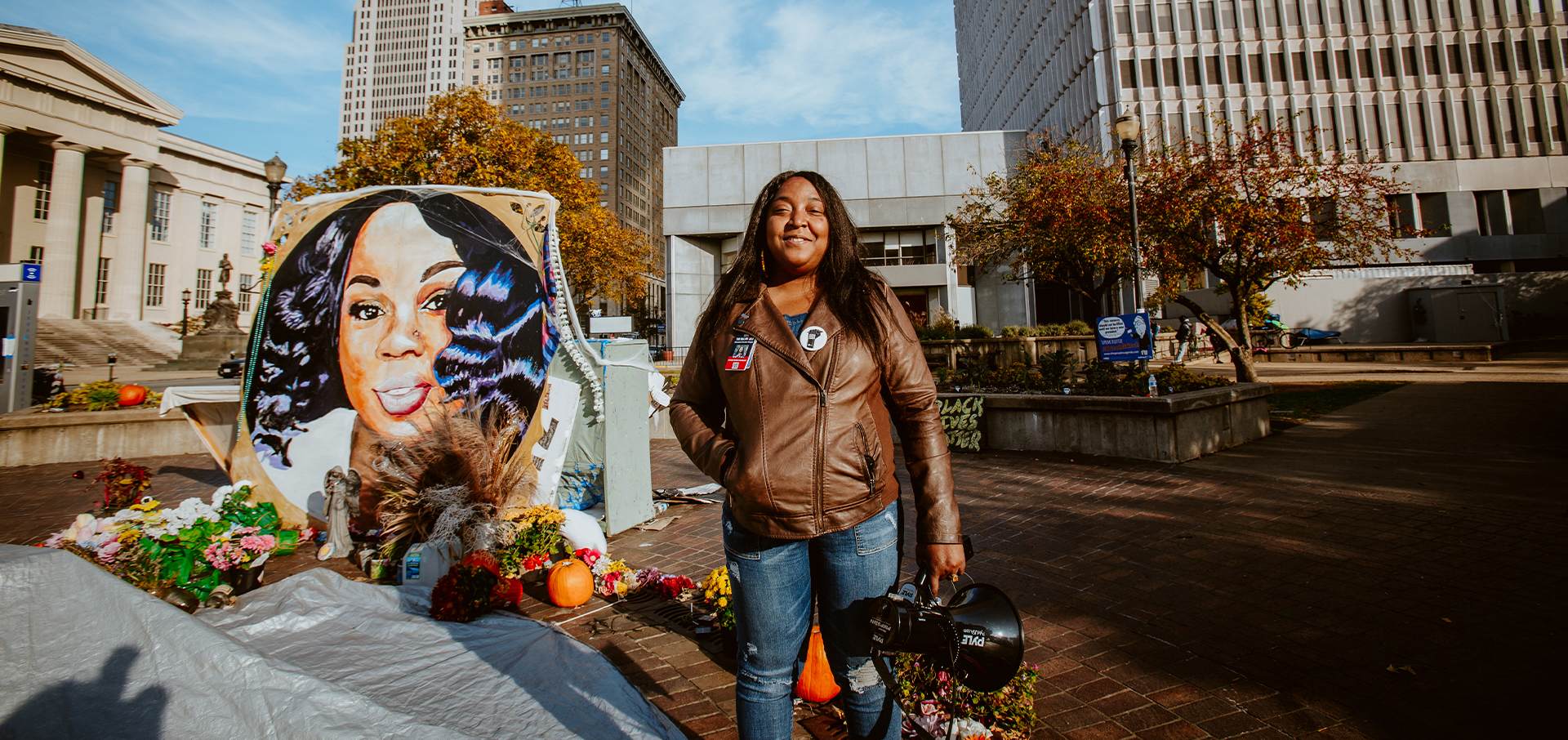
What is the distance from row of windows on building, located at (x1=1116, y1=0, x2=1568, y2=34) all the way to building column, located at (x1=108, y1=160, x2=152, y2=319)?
2371 inches

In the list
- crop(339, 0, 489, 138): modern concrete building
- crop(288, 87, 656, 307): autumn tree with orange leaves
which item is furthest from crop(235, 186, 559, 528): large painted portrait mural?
crop(339, 0, 489, 138): modern concrete building

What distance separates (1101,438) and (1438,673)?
19.4 feet

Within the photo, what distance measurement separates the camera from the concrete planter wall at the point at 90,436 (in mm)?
9602

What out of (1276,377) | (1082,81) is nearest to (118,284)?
(1276,377)

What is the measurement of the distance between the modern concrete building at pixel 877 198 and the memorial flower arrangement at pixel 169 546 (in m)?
30.5

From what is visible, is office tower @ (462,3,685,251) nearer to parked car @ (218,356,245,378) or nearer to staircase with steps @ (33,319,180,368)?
staircase with steps @ (33,319,180,368)

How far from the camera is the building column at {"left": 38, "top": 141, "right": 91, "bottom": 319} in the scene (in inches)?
1288

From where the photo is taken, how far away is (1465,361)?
20.7 metres

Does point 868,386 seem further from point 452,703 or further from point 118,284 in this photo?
point 118,284

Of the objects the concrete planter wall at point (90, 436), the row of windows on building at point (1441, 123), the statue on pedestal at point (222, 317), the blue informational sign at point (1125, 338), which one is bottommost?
the concrete planter wall at point (90, 436)

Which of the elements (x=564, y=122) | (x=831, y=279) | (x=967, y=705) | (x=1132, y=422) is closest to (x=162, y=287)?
(x=1132, y=422)

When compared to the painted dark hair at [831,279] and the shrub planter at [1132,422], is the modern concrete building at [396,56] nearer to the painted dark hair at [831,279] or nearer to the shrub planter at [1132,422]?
the shrub planter at [1132,422]

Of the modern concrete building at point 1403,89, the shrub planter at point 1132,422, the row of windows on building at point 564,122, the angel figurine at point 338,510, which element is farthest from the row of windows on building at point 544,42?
the angel figurine at point 338,510

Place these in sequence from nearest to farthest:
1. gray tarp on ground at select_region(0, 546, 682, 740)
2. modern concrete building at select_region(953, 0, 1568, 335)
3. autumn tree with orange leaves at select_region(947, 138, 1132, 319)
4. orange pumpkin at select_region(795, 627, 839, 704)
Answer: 1. gray tarp on ground at select_region(0, 546, 682, 740)
2. orange pumpkin at select_region(795, 627, 839, 704)
3. autumn tree with orange leaves at select_region(947, 138, 1132, 319)
4. modern concrete building at select_region(953, 0, 1568, 335)
